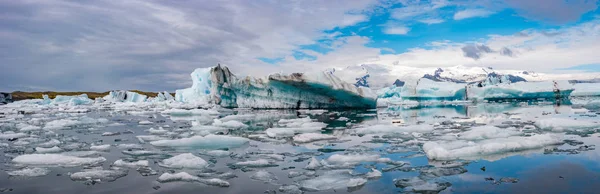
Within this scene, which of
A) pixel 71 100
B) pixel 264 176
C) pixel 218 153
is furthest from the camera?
pixel 71 100

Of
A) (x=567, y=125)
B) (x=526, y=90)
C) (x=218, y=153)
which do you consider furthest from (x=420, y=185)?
(x=526, y=90)

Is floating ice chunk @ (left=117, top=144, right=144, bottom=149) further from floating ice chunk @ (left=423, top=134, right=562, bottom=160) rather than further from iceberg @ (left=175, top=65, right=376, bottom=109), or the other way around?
iceberg @ (left=175, top=65, right=376, bottom=109)

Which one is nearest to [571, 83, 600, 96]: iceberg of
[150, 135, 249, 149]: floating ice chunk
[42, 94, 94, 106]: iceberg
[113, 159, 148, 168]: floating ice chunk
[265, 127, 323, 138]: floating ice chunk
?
[265, 127, 323, 138]: floating ice chunk

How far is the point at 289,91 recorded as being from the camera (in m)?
20.4

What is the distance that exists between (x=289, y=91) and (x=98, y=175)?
16068mm

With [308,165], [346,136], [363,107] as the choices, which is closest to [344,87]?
[363,107]

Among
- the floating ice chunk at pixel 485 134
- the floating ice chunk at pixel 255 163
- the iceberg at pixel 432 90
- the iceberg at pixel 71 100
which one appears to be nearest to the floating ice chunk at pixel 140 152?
the floating ice chunk at pixel 255 163

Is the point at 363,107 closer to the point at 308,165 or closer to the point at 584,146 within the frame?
the point at 584,146

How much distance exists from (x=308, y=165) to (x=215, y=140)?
2.72 metres

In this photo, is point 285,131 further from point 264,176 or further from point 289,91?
point 289,91

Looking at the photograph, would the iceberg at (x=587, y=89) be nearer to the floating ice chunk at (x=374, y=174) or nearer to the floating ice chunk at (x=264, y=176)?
the floating ice chunk at (x=374, y=174)

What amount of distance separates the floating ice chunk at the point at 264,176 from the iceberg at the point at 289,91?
531 inches

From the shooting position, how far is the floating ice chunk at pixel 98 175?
438 centimetres

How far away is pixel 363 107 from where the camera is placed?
22.0m
